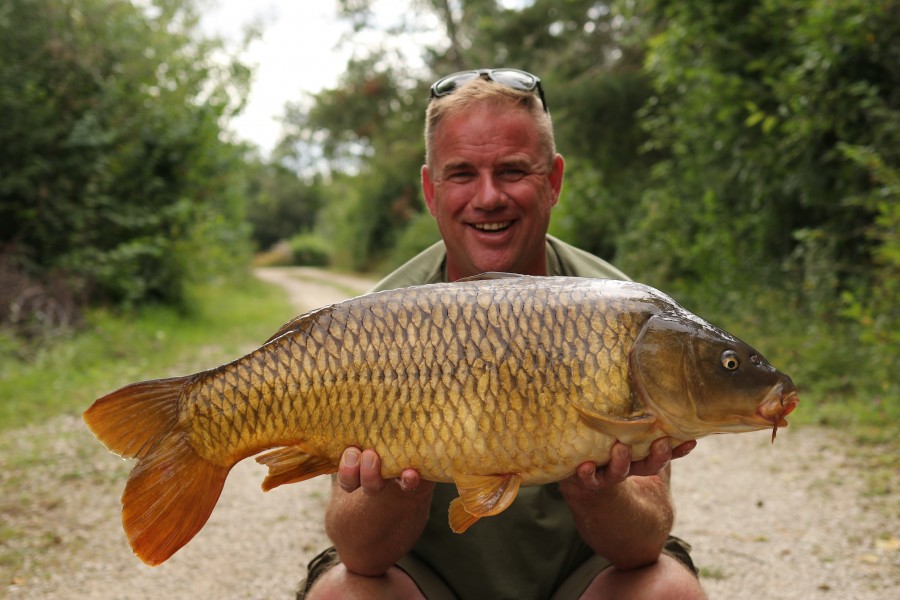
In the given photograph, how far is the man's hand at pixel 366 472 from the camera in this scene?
1.46m

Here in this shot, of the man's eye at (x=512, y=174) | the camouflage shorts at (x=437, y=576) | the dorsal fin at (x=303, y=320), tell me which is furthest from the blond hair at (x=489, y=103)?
the camouflage shorts at (x=437, y=576)

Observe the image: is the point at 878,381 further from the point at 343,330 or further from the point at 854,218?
the point at 343,330

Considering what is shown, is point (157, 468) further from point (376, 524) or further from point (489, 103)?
point (489, 103)

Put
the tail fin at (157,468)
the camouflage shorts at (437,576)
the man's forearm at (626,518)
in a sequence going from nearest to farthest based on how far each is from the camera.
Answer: the tail fin at (157,468) < the man's forearm at (626,518) < the camouflage shorts at (437,576)

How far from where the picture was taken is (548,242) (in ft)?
7.68

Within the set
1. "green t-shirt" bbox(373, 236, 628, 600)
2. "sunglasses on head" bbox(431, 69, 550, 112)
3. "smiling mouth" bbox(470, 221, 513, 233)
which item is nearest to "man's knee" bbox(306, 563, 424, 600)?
"green t-shirt" bbox(373, 236, 628, 600)

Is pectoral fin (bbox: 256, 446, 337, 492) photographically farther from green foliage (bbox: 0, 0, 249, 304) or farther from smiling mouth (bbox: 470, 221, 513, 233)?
green foliage (bbox: 0, 0, 249, 304)

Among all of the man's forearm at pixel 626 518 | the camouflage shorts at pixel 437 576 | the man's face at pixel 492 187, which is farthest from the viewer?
the man's face at pixel 492 187

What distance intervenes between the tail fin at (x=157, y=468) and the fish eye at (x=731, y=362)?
38.0 inches

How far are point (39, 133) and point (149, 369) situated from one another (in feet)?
11.1

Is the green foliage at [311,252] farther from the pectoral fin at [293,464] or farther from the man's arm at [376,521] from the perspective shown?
the pectoral fin at [293,464]

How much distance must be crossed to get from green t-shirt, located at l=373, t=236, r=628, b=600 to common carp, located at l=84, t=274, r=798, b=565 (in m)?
0.47

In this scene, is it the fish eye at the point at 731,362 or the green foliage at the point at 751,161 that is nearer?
the fish eye at the point at 731,362

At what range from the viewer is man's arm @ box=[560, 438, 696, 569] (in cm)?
144
